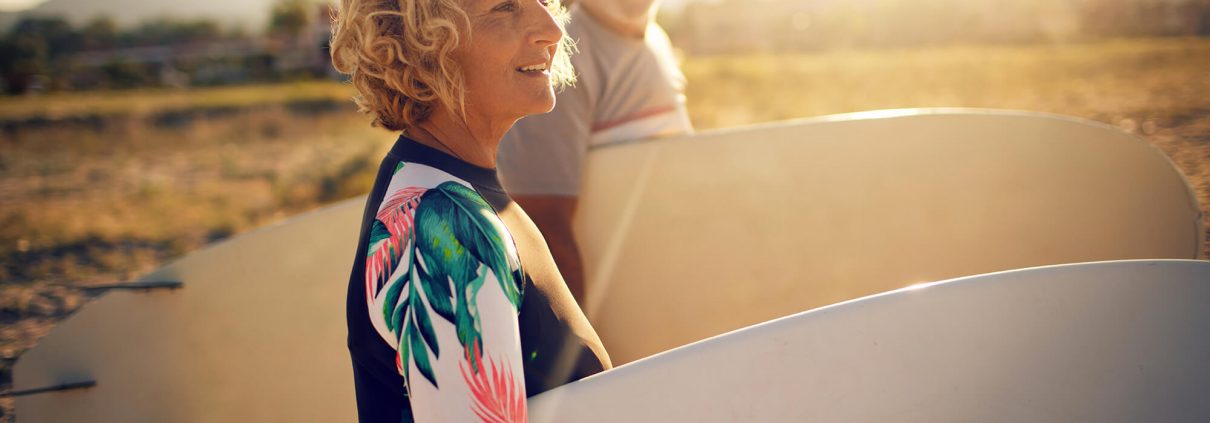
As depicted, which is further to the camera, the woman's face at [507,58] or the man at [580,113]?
the man at [580,113]

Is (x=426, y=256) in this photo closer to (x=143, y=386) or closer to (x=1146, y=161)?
(x=143, y=386)

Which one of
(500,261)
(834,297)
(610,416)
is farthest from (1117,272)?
(834,297)

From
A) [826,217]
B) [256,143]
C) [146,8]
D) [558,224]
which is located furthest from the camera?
[146,8]

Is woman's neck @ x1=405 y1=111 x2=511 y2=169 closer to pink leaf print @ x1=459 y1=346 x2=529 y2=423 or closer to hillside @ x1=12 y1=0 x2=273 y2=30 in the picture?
pink leaf print @ x1=459 y1=346 x2=529 y2=423

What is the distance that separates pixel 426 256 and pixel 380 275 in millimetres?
96

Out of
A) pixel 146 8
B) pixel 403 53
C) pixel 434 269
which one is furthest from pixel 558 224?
pixel 146 8

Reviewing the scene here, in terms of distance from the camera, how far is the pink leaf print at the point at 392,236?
1014mm

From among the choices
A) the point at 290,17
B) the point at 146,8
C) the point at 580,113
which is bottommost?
the point at 580,113

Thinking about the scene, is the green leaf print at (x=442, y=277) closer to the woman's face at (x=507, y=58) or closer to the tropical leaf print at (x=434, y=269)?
the tropical leaf print at (x=434, y=269)

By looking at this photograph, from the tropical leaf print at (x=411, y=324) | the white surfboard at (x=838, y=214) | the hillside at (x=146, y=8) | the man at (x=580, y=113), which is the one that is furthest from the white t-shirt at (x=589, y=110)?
the hillside at (x=146, y=8)

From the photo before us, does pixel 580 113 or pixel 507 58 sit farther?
pixel 580 113

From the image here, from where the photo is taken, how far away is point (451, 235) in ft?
3.24

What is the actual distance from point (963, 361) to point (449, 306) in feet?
2.67

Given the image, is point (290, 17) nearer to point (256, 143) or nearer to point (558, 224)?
point (256, 143)
